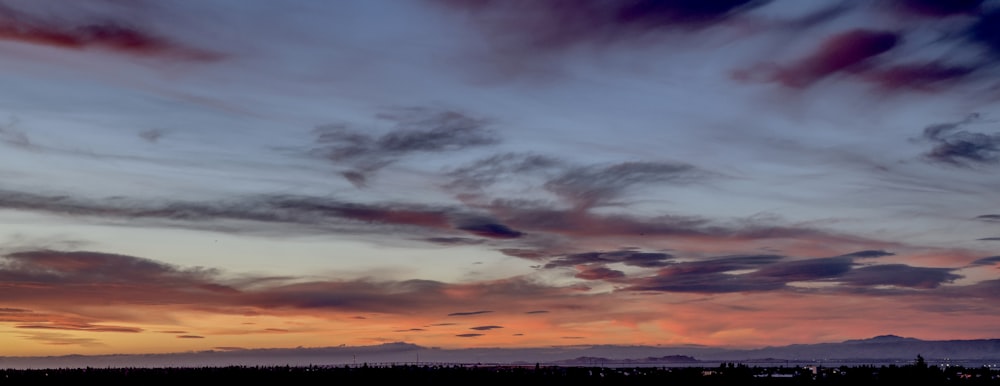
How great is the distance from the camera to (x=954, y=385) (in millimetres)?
199750

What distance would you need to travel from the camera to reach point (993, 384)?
19275 cm

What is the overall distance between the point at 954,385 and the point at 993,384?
821 centimetres
